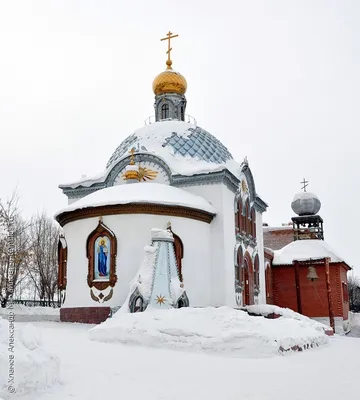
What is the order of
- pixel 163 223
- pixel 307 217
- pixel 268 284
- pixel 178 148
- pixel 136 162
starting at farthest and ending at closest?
pixel 307 217
pixel 268 284
pixel 178 148
pixel 136 162
pixel 163 223

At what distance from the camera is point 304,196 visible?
28406 mm

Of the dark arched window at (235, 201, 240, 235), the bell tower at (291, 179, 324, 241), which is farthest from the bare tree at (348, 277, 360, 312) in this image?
the dark arched window at (235, 201, 240, 235)

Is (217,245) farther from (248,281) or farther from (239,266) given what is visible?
(248,281)

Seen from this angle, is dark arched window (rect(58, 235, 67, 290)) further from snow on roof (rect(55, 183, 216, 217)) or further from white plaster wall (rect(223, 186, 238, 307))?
white plaster wall (rect(223, 186, 238, 307))

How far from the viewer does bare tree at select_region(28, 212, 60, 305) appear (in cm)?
2895

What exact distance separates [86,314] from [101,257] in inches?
67.9

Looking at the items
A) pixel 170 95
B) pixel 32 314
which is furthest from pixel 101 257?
pixel 170 95

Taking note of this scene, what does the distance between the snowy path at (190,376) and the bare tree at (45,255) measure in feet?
70.0

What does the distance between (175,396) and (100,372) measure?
47.1 inches

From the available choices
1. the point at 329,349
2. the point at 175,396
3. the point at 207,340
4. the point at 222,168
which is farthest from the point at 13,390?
the point at 222,168

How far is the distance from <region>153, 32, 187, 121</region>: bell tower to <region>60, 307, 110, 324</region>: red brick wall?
9.78 metres

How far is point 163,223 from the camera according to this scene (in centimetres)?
1598

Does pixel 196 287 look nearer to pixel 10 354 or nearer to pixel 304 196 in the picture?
pixel 10 354

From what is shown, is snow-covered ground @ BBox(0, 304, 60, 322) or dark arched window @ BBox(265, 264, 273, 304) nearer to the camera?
snow-covered ground @ BBox(0, 304, 60, 322)
